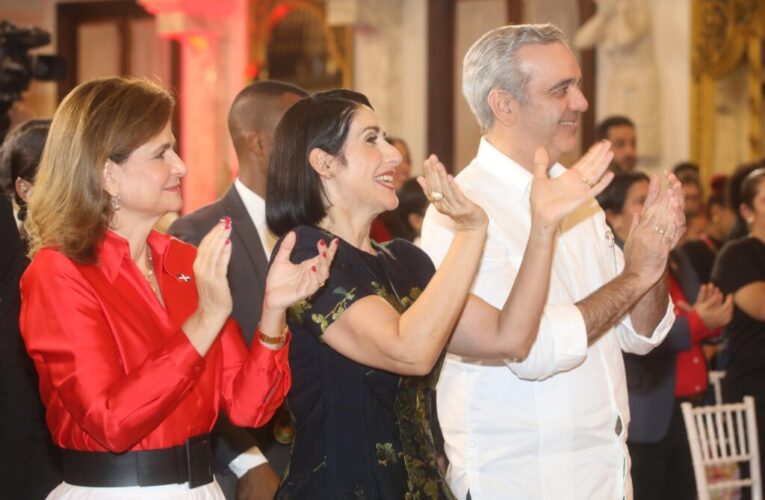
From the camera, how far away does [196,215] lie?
3.31 m

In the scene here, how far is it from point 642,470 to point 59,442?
95.5 inches

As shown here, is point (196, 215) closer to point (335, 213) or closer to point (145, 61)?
point (335, 213)

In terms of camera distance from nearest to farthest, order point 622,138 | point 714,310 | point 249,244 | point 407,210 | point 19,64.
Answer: point 249,244
point 714,310
point 19,64
point 407,210
point 622,138

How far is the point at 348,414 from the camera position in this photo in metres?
2.21

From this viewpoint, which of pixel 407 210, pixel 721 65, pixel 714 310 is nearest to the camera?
pixel 714 310

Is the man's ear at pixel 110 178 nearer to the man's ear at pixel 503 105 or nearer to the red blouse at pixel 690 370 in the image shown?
the man's ear at pixel 503 105

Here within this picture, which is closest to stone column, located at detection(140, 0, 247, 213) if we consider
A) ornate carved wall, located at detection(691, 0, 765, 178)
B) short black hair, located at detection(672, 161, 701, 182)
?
ornate carved wall, located at detection(691, 0, 765, 178)

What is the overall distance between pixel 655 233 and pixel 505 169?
1.14 ft

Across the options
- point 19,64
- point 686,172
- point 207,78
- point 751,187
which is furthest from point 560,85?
point 207,78

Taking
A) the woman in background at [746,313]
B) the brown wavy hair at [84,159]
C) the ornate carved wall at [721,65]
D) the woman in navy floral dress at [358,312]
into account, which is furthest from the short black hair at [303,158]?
the ornate carved wall at [721,65]

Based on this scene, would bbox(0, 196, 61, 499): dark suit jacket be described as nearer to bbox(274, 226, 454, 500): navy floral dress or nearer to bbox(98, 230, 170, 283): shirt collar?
bbox(98, 230, 170, 283): shirt collar

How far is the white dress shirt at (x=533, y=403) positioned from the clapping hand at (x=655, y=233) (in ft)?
0.48

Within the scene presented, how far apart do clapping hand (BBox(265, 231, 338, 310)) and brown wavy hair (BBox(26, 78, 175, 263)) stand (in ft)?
1.06

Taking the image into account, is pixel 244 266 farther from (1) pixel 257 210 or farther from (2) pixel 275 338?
(2) pixel 275 338
